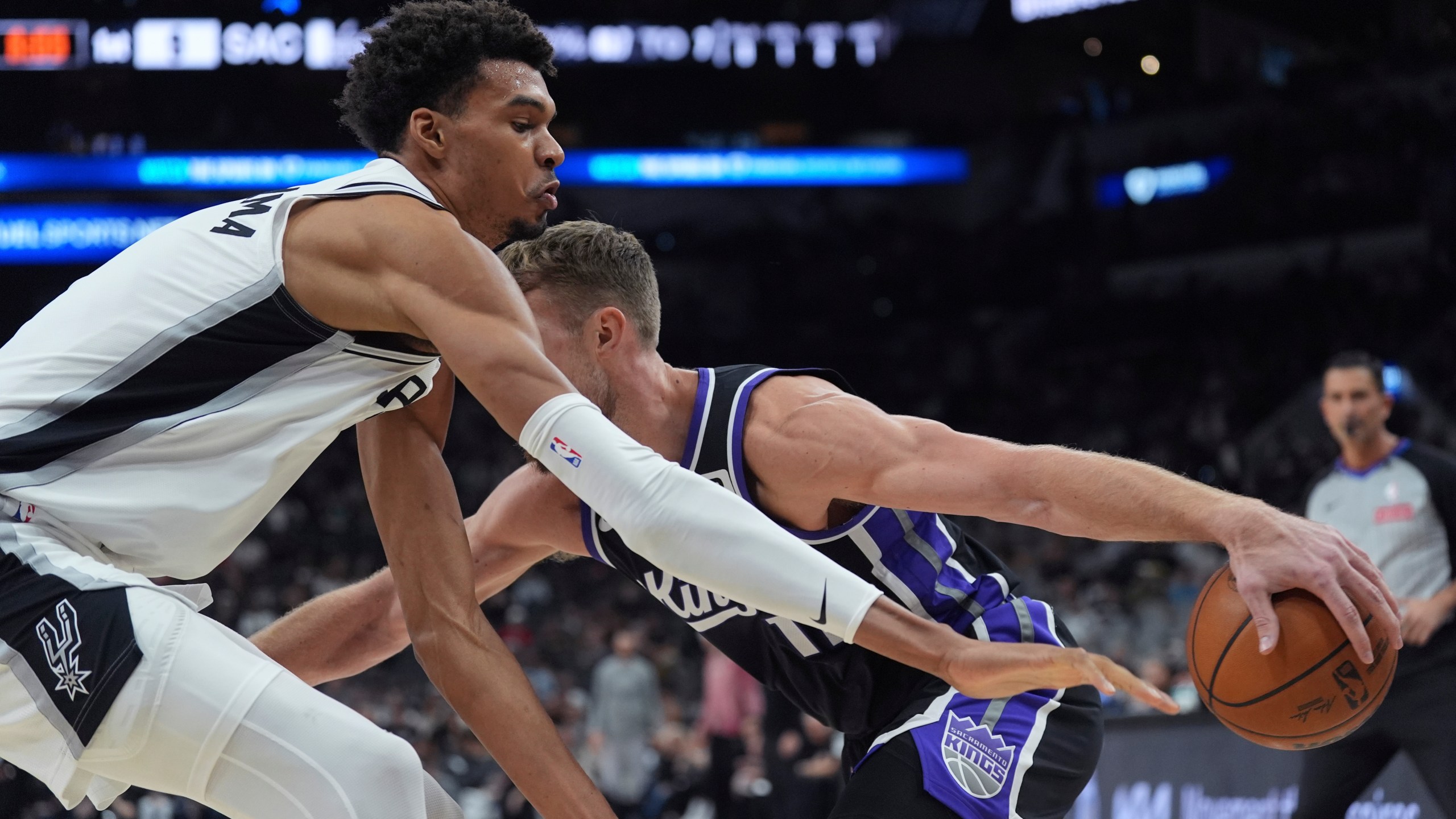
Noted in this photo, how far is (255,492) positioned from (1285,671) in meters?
1.81

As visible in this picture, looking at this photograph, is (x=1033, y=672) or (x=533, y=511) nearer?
(x=1033, y=672)

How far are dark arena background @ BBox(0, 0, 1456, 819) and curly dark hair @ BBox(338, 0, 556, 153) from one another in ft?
26.8

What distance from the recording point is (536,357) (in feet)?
7.29

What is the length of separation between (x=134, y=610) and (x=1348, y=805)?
4543mm

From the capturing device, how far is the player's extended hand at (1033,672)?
195cm

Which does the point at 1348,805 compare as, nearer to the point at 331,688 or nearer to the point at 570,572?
the point at 331,688

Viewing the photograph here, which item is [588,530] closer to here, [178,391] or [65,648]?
[178,391]

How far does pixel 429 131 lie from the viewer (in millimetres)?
2562

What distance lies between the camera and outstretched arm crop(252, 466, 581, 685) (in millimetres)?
2994

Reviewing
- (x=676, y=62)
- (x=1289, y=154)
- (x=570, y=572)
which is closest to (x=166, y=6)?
(x=676, y=62)

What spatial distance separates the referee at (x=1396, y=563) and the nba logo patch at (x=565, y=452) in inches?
142

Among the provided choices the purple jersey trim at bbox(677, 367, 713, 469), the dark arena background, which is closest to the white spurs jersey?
the purple jersey trim at bbox(677, 367, 713, 469)

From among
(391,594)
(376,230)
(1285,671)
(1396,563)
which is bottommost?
(1396,563)

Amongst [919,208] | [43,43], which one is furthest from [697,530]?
[919,208]
